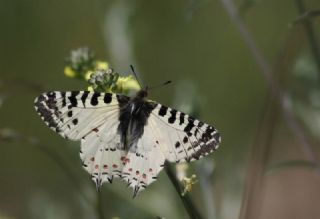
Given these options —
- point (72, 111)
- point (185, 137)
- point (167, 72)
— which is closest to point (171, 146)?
point (185, 137)

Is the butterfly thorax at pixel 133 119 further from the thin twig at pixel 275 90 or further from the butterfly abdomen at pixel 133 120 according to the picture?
the thin twig at pixel 275 90

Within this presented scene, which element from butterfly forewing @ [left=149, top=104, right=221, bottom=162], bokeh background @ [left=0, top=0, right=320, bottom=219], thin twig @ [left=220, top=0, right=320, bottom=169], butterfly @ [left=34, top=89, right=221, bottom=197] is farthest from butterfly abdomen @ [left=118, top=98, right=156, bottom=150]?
bokeh background @ [left=0, top=0, right=320, bottom=219]

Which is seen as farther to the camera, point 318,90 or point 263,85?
point 263,85

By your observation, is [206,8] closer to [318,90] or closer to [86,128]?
[318,90]

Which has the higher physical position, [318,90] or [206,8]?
[206,8]

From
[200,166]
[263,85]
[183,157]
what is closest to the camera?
[183,157]

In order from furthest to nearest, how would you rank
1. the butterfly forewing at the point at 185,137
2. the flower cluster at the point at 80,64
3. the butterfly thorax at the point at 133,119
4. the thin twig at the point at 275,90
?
the flower cluster at the point at 80,64
the thin twig at the point at 275,90
the butterfly thorax at the point at 133,119
the butterfly forewing at the point at 185,137

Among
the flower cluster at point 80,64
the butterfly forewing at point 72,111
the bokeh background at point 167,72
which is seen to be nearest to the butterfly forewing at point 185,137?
the butterfly forewing at point 72,111

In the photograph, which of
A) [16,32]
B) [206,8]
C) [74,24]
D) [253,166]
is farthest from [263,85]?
[253,166]
